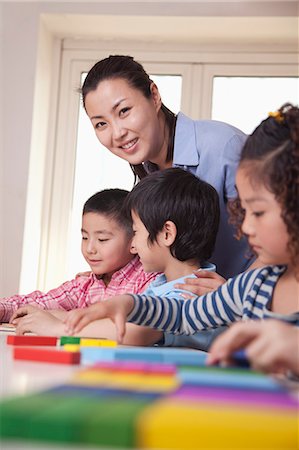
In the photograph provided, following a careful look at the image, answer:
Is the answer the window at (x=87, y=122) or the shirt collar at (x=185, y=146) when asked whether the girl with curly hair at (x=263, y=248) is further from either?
the window at (x=87, y=122)

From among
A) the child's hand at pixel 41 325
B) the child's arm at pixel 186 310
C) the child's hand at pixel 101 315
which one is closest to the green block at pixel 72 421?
the child's hand at pixel 101 315

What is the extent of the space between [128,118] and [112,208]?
29cm

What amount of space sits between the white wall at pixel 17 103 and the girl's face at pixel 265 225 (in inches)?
98.6

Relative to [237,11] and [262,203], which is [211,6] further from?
[262,203]

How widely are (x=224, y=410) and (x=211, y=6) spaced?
315 cm

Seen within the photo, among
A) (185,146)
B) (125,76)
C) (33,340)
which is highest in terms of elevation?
(125,76)

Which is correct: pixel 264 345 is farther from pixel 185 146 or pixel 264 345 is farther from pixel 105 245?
pixel 105 245

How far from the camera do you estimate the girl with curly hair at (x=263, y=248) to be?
103cm

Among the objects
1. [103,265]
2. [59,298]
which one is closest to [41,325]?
[103,265]

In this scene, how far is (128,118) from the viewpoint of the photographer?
1.89 m

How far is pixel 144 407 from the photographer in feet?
1.45

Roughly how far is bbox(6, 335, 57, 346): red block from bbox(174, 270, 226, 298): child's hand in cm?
34

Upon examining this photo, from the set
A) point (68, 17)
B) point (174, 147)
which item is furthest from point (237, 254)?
point (68, 17)

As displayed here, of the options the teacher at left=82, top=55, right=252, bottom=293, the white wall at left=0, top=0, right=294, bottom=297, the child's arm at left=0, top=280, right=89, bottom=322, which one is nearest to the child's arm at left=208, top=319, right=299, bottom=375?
the teacher at left=82, top=55, right=252, bottom=293
